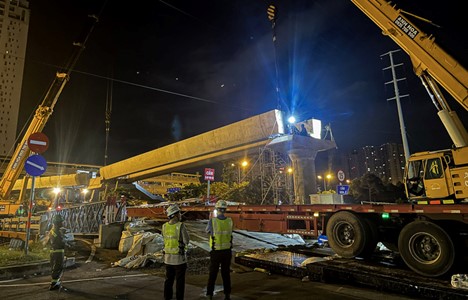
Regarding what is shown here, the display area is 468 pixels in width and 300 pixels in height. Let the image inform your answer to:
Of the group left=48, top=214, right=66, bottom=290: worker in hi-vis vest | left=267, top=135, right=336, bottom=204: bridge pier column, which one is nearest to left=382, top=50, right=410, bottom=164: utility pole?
left=267, top=135, right=336, bottom=204: bridge pier column

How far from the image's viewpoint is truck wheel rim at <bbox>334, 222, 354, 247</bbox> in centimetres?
791

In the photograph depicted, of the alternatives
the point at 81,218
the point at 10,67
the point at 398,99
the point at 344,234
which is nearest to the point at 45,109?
the point at 81,218

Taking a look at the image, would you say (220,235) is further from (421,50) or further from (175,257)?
(421,50)

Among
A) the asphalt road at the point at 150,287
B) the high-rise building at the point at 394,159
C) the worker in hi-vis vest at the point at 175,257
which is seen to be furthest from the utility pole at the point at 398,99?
the high-rise building at the point at 394,159

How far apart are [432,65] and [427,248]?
530 centimetres

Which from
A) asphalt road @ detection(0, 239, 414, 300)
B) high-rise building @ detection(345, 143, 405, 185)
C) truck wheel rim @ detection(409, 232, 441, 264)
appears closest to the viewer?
asphalt road @ detection(0, 239, 414, 300)

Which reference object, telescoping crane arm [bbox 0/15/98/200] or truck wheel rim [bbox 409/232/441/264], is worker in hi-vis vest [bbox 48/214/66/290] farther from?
telescoping crane arm [bbox 0/15/98/200]

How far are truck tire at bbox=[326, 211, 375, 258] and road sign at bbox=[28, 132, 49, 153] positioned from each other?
8.54 meters

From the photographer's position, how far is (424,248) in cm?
656

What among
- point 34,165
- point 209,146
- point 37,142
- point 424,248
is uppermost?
point 209,146

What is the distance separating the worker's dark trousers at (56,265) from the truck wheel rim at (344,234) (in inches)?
258

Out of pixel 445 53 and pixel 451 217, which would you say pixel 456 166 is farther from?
pixel 445 53

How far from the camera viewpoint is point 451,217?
6371 mm

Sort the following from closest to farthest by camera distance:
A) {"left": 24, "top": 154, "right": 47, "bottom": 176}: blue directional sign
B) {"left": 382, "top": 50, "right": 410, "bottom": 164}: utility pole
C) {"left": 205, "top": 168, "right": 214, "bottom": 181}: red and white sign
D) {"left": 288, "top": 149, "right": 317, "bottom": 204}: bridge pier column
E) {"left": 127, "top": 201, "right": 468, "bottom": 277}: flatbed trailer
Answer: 1. {"left": 127, "top": 201, "right": 468, "bottom": 277}: flatbed trailer
2. {"left": 24, "top": 154, "right": 47, "bottom": 176}: blue directional sign
3. {"left": 288, "top": 149, "right": 317, "bottom": 204}: bridge pier column
4. {"left": 205, "top": 168, "right": 214, "bottom": 181}: red and white sign
5. {"left": 382, "top": 50, "right": 410, "bottom": 164}: utility pole
